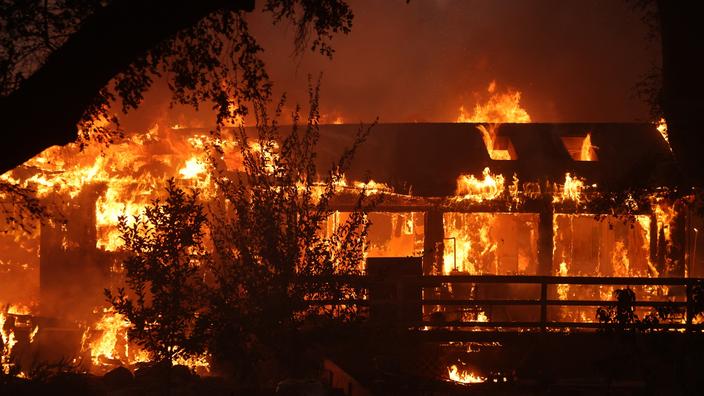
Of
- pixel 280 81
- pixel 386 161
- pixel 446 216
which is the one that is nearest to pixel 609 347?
pixel 386 161

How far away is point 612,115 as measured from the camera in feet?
154

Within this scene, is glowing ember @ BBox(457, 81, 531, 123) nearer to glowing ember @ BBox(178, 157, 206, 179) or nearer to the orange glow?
the orange glow

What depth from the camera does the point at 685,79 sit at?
16.3ft

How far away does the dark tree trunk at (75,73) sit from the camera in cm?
452

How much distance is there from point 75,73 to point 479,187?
16486 millimetres

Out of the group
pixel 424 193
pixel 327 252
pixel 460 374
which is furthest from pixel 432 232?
pixel 327 252

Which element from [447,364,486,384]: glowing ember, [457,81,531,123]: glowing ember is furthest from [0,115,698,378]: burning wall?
[457,81,531,123]: glowing ember

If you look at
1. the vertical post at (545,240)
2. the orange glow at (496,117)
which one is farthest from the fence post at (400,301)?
the orange glow at (496,117)

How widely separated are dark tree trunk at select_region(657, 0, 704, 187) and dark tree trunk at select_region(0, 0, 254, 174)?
3.40m

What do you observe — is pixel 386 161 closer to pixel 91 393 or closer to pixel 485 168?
pixel 485 168

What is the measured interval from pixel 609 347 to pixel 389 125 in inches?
526

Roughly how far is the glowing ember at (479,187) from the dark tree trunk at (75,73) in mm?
15851

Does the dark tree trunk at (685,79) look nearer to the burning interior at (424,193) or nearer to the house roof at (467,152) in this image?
the burning interior at (424,193)

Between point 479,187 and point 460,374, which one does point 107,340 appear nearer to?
point 460,374
